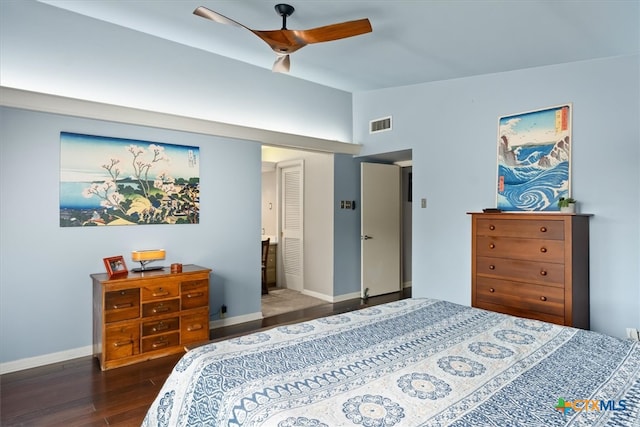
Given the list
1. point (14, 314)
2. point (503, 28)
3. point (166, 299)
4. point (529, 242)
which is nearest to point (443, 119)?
point (503, 28)

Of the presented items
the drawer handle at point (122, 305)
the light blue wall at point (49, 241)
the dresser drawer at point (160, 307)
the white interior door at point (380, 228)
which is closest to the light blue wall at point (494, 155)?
the white interior door at point (380, 228)

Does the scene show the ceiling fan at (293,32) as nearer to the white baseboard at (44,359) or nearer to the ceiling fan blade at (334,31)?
the ceiling fan blade at (334,31)

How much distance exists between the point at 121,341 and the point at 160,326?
0.33 m

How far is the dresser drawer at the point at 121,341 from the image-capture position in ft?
10.4

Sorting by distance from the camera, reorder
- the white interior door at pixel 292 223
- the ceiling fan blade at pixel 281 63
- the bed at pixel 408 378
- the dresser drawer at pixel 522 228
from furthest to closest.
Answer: the white interior door at pixel 292 223 < the dresser drawer at pixel 522 228 < the ceiling fan blade at pixel 281 63 < the bed at pixel 408 378

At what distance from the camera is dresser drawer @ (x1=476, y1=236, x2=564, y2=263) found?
3.15 m

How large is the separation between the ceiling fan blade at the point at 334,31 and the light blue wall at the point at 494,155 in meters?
2.19

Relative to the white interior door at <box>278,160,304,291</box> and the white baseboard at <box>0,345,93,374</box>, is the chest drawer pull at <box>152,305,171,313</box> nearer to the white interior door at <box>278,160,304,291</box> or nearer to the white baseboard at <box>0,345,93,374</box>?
the white baseboard at <box>0,345,93,374</box>

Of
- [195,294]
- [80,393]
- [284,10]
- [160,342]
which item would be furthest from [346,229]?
[80,393]

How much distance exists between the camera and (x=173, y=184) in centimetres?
393

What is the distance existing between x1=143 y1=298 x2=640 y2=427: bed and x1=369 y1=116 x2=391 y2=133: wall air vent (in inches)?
139

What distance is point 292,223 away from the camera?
6.16m

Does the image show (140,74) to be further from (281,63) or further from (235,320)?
(235,320)

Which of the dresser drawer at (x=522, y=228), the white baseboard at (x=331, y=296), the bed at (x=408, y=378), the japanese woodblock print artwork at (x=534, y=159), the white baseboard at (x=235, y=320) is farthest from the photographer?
the white baseboard at (x=331, y=296)
